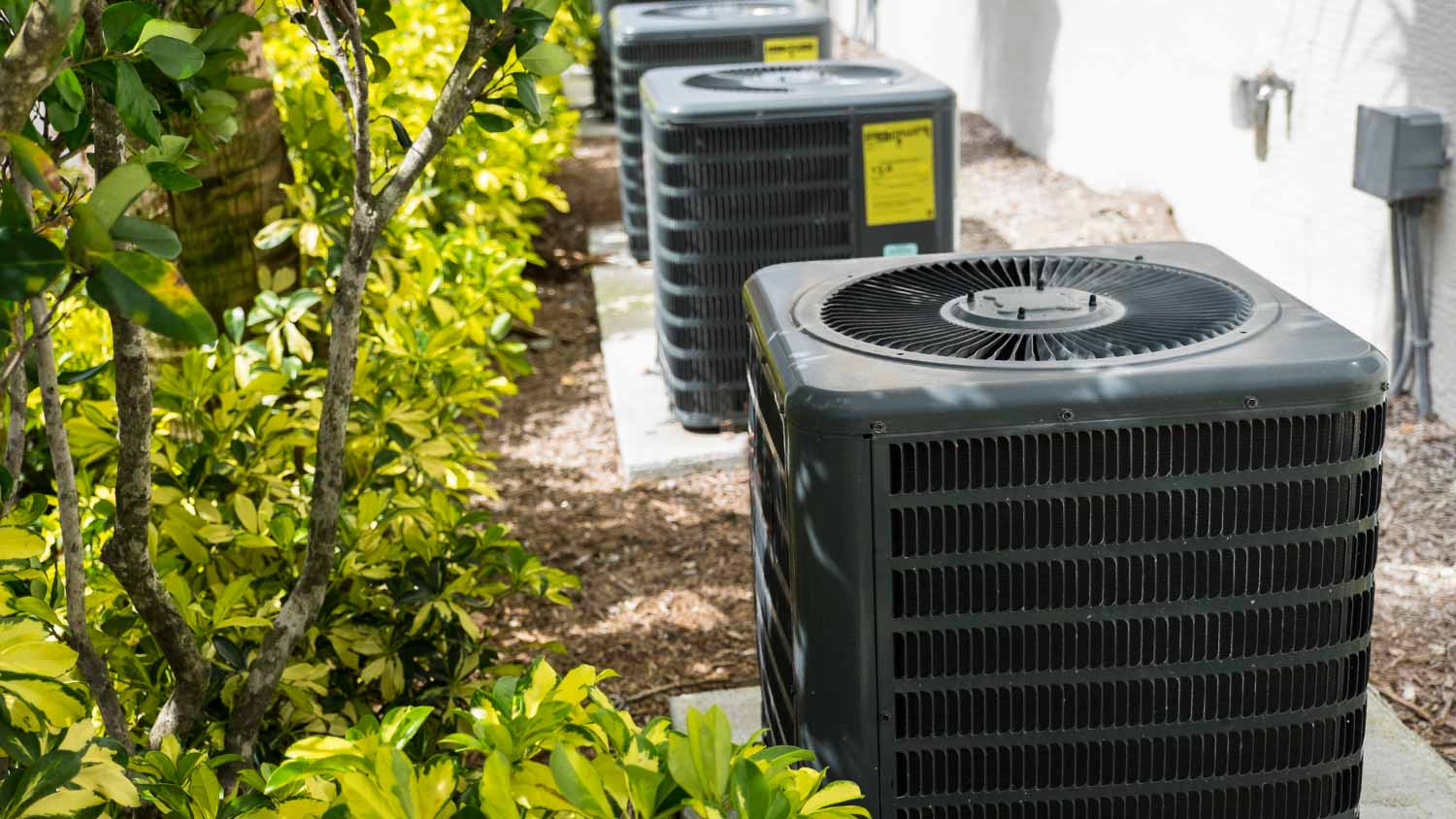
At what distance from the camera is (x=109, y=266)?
1.18 m

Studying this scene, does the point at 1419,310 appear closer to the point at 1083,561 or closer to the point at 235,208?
the point at 1083,561

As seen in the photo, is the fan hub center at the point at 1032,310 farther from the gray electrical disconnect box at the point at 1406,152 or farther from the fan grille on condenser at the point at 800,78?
the gray electrical disconnect box at the point at 1406,152

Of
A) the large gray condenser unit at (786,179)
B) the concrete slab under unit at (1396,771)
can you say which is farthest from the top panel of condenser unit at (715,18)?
the concrete slab under unit at (1396,771)

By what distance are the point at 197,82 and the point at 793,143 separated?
2.73 m

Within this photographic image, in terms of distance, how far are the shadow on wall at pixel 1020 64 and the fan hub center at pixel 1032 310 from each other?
693cm

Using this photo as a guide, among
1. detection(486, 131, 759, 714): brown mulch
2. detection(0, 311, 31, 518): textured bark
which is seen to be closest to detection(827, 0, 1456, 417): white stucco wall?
detection(486, 131, 759, 714): brown mulch

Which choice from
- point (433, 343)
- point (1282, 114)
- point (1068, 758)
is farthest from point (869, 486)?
point (1282, 114)

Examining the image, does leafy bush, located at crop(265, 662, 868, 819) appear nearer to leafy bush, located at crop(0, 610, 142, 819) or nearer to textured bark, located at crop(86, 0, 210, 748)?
leafy bush, located at crop(0, 610, 142, 819)

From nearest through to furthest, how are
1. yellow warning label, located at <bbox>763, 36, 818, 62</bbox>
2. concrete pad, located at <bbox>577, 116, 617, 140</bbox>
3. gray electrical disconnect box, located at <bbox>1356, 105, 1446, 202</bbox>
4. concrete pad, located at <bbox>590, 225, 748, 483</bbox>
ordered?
gray electrical disconnect box, located at <bbox>1356, 105, 1446, 202</bbox> < concrete pad, located at <bbox>590, 225, 748, 483</bbox> < yellow warning label, located at <bbox>763, 36, 818, 62</bbox> < concrete pad, located at <bbox>577, 116, 617, 140</bbox>

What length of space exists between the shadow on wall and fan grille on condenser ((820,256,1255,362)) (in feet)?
22.0

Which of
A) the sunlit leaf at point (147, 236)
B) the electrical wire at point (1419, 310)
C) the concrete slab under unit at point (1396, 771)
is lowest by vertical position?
the concrete slab under unit at point (1396, 771)

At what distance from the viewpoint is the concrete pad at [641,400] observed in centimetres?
500

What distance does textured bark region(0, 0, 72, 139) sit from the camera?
1363 millimetres

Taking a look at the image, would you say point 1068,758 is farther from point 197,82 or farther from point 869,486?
point 197,82
